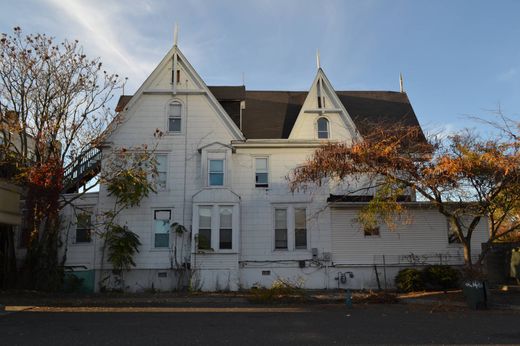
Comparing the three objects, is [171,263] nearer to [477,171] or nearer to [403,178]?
[403,178]

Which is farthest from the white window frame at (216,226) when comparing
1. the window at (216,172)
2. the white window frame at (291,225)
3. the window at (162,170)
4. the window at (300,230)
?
the window at (300,230)

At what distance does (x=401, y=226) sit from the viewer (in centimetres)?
2169

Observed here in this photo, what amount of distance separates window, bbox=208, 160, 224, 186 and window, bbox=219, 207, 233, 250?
51.6 inches

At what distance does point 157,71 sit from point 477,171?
48.6 ft

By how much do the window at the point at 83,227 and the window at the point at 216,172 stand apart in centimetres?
569

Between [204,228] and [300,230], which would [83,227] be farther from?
[300,230]

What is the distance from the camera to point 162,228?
845 inches

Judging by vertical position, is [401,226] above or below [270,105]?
below

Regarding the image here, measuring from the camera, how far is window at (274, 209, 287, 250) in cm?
2167

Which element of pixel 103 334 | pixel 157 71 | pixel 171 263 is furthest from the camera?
pixel 157 71

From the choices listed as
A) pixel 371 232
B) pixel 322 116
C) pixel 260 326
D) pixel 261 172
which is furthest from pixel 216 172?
pixel 260 326

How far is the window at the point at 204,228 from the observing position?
68.4ft

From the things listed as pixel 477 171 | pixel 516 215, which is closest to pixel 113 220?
pixel 477 171

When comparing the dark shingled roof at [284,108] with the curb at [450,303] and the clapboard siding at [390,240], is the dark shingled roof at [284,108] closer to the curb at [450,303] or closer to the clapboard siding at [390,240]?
the clapboard siding at [390,240]
